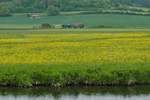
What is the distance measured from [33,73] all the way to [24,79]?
81 cm

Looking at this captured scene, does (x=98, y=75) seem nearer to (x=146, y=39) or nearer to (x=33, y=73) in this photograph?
(x=33, y=73)

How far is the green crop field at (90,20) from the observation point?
115 metres

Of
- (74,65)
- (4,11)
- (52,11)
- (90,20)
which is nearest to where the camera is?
(74,65)

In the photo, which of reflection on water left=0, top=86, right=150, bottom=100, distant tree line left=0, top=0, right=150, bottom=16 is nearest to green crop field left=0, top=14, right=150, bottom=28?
distant tree line left=0, top=0, right=150, bottom=16

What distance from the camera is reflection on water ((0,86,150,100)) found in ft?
133

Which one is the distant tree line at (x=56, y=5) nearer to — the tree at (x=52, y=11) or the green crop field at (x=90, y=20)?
the tree at (x=52, y=11)

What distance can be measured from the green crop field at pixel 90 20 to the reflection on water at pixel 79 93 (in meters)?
69.4

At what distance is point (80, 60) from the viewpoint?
4991cm

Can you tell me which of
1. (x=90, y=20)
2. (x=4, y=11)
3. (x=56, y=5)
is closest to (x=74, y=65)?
(x=90, y=20)

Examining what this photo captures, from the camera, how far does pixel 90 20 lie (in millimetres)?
124125

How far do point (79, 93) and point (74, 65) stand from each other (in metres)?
4.37

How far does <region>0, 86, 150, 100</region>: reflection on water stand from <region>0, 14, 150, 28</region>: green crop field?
69.4 m

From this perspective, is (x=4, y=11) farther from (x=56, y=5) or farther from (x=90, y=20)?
(x=90, y=20)

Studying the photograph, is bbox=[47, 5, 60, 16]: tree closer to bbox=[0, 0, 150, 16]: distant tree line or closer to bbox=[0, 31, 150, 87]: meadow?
bbox=[0, 0, 150, 16]: distant tree line
